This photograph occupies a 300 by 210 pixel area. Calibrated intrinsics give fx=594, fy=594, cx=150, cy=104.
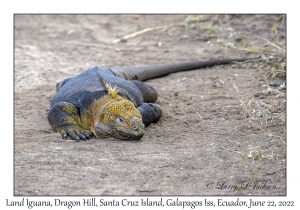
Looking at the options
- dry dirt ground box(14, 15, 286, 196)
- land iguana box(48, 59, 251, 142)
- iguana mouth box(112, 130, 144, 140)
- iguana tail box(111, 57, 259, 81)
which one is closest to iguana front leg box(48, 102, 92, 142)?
land iguana box(48, 59, 251, 142)

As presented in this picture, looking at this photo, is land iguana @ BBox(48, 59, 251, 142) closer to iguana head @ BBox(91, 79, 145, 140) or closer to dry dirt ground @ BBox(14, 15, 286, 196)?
iguana head @ BBox(91, 79, 145, 140)

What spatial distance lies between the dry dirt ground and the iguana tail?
131 mm

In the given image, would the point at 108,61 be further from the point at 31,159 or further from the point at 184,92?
the point at 31,159

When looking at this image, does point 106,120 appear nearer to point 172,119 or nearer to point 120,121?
point 120,121

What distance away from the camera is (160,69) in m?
9.43

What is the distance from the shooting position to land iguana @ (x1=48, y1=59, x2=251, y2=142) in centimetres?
621

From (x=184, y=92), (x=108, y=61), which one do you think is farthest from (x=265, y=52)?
(x=108, y=61)

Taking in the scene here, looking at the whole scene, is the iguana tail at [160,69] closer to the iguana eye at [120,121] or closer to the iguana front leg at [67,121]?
the iguana front leg at [67,121]

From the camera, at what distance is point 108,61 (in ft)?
35.0

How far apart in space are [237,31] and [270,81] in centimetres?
296

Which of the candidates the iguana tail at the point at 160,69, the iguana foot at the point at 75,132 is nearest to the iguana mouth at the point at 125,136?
the iguana foot at the point at 75,132

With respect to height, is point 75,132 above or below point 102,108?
below

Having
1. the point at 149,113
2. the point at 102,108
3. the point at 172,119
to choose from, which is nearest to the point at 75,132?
the point at 102,108

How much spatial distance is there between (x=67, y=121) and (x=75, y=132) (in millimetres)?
209
